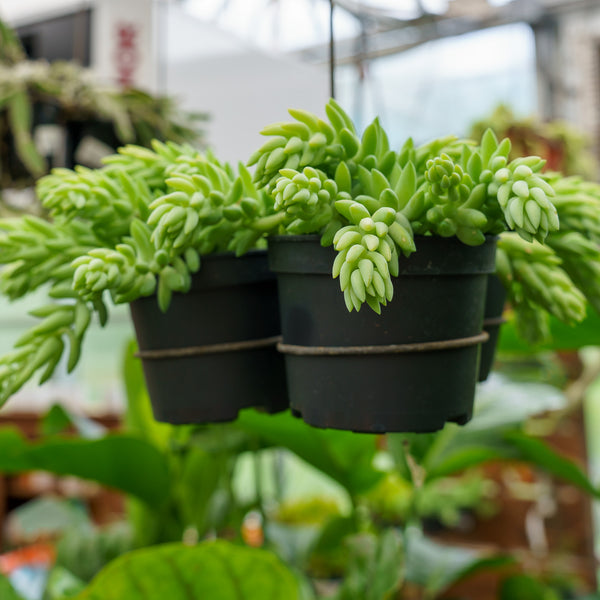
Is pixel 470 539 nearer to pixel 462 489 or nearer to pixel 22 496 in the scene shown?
pixel 462 489

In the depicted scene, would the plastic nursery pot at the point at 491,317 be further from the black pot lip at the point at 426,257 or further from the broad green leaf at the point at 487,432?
the broad green leaf at the point at 487,432

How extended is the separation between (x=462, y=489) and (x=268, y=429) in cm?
100

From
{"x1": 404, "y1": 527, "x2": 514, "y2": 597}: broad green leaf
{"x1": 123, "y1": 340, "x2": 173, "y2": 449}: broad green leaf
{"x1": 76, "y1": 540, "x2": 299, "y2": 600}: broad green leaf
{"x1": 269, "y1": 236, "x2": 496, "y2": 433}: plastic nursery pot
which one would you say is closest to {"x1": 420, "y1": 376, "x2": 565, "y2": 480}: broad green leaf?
{"x1": 404, "y1": 527, "x2": 514, "y2": 597}: broad green leaf

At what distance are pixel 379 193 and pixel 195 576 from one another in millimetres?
431

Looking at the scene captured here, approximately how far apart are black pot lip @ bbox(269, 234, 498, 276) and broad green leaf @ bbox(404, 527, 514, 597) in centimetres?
70

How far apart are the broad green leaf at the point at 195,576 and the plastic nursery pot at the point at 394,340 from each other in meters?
0.30

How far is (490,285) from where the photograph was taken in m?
0.45

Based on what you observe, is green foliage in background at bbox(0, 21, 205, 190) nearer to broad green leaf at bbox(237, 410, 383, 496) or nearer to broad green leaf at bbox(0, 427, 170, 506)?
broad green leaf at bbox(0, 427, 170, 506)

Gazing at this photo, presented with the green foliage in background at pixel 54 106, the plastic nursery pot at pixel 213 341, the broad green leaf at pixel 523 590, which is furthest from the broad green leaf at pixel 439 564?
the green foliage in background at pixel 54 106

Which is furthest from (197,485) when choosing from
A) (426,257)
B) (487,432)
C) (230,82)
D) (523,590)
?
(230,82)

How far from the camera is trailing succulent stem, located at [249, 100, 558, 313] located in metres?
0.28

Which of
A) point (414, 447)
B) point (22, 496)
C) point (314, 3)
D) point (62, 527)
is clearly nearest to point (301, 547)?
point (62, 527)

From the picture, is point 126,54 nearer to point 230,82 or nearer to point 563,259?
point 230,82

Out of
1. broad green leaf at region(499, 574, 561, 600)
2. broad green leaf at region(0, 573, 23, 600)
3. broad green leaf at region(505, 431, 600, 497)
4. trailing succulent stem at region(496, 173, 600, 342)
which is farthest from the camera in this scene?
broad green leaf at region(499, 574, 561, 600)
